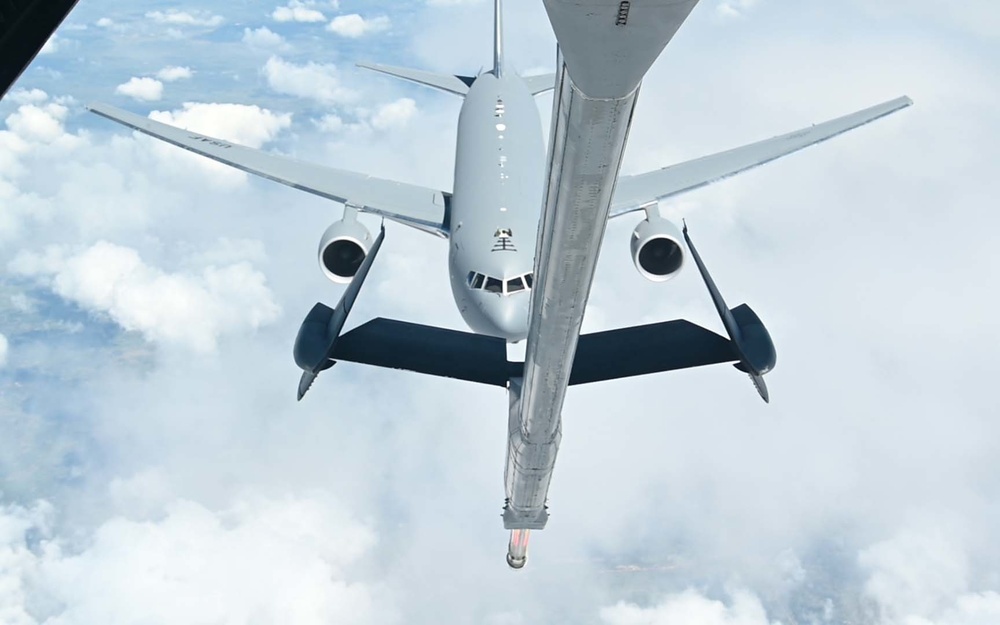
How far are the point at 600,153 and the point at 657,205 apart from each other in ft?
72.2

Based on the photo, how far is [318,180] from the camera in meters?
34.3

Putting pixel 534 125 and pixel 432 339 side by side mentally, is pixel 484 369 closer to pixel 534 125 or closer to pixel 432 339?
pixel 432 339

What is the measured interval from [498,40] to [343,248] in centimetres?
1765

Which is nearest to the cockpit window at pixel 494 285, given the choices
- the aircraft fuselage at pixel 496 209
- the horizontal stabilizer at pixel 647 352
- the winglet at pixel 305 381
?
the aircraft fuselage at pixel 496 209

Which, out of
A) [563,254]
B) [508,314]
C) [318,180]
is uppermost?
[563,254]

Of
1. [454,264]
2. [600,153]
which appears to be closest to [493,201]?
[454,264]

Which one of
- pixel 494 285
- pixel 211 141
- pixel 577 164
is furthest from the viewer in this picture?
pixel 211 141

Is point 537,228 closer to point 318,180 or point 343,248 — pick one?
point 343,248

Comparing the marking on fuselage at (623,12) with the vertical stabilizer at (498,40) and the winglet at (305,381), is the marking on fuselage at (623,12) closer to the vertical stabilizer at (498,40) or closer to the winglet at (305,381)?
the winglet at (305,381)

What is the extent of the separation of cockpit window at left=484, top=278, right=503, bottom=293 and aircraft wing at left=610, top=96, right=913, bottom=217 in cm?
732

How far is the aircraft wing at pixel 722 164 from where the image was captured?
1300 inches

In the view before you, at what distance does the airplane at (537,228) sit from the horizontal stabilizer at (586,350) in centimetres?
3

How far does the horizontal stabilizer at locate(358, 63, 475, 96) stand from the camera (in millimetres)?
43875

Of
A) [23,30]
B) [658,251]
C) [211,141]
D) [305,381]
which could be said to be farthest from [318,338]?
[211,141]
